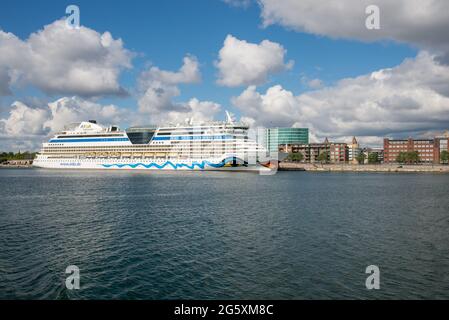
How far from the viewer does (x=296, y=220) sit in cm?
3002

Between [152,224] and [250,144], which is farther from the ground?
[250,144]

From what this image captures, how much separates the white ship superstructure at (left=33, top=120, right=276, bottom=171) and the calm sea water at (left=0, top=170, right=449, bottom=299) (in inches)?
2714

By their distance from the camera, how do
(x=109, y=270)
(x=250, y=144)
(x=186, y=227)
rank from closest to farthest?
(x=109, y=270) → (x=186, y=227) → (x=250, y=144)

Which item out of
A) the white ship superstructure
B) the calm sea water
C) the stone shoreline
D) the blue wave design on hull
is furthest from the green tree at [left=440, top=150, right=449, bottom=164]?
the calm sea water

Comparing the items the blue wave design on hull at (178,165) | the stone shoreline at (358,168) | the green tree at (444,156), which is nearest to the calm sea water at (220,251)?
the blue wave design on hull at (178,165)

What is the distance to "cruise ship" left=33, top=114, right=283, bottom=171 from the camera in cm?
10531

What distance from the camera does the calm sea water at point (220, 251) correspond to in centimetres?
1491

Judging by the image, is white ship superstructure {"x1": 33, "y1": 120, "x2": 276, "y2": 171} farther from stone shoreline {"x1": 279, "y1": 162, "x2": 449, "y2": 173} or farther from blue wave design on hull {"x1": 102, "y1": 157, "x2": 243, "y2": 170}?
stone shoreline {"x1": 279, "y1": 162, "x2": 449, "y2": 173}

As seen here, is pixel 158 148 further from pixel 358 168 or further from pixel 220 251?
pixel 220 251

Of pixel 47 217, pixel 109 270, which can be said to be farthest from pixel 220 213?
pixel 109 270

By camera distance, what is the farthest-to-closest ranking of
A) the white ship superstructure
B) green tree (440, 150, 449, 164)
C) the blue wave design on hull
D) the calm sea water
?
green tree (440, 150, 449, 164), the white ship superstructure, the blue wave design on hull, the calm sea water

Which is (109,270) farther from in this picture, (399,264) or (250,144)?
(250,144)
